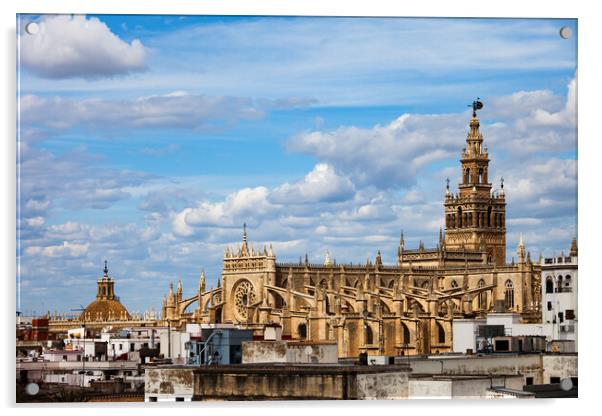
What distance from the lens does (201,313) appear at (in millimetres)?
112688

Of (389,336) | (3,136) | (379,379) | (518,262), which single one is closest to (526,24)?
(379,379)

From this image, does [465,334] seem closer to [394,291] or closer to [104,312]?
[394,291]

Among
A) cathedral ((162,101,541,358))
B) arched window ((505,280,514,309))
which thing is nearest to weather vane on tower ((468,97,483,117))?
cathedral ((162,101,541,358))

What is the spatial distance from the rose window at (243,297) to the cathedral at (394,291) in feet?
0.20

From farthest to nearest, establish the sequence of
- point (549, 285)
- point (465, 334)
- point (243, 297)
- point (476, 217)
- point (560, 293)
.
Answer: point (476, 217) < point (243, 297) < point (465, 334) < point (549, 285) < point (560, 293)

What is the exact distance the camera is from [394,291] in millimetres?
112500

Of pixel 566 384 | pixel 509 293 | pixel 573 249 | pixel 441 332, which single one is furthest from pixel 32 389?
pixel 509 293

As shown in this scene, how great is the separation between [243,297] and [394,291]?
405 inches

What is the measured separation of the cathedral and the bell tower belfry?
0.23ft

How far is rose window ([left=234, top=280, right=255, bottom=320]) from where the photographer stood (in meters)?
116

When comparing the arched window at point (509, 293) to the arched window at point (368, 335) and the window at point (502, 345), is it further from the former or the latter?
the window at point (502, 345)

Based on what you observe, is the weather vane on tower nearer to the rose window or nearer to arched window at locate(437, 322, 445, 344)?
arched window at locate(437, 322, 445, 344)

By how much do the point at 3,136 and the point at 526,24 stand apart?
14.1 metres
